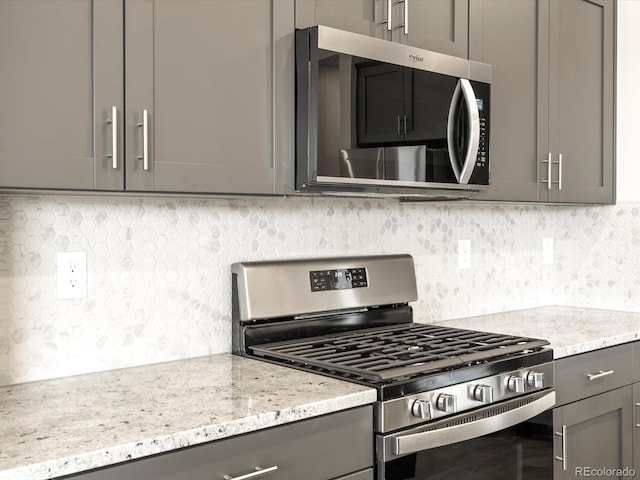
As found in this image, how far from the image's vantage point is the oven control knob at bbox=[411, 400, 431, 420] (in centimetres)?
162

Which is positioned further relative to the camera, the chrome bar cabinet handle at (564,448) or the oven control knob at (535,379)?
the chrome bar cabinet handle at (564,448)

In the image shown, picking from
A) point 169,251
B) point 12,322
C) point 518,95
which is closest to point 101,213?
point 169,251

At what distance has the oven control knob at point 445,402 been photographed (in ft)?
5.54

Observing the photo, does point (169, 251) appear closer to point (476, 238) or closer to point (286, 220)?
point (286, 220)

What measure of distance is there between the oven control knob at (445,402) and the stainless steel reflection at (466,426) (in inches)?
1.4

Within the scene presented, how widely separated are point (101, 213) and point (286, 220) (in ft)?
2.01

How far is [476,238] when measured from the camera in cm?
284

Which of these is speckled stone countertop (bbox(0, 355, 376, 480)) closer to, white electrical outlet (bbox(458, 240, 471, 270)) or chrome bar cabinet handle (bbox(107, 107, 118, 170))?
chrome bar cabinet handle (bbox(107, 107, 118, 170))

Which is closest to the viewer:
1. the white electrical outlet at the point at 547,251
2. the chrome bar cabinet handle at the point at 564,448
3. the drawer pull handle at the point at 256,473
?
the drawer pull handle at the point at 256,473

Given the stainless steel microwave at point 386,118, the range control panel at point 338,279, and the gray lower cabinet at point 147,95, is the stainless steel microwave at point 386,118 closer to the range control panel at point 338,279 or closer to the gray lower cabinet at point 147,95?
the gray lower cabinet at point 147,95

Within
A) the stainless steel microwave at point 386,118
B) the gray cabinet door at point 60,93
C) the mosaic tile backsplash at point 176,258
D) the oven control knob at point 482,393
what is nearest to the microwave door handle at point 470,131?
the stainless steel microwave at point 386,118

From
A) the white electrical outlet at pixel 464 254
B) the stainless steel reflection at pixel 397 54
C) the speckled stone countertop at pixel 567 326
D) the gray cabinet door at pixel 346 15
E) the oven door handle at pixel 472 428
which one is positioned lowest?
the oven door handle at pixel 472 428

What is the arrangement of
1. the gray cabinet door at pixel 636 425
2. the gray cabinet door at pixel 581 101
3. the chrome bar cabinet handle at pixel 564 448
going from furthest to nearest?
1. the gray cabinet door at pixel 581 101
2. the gray cabinet door at pixel 636 425
3. the chrome bar cabinet handle at pixel 564 448

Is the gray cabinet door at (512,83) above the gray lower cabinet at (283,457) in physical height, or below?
above
